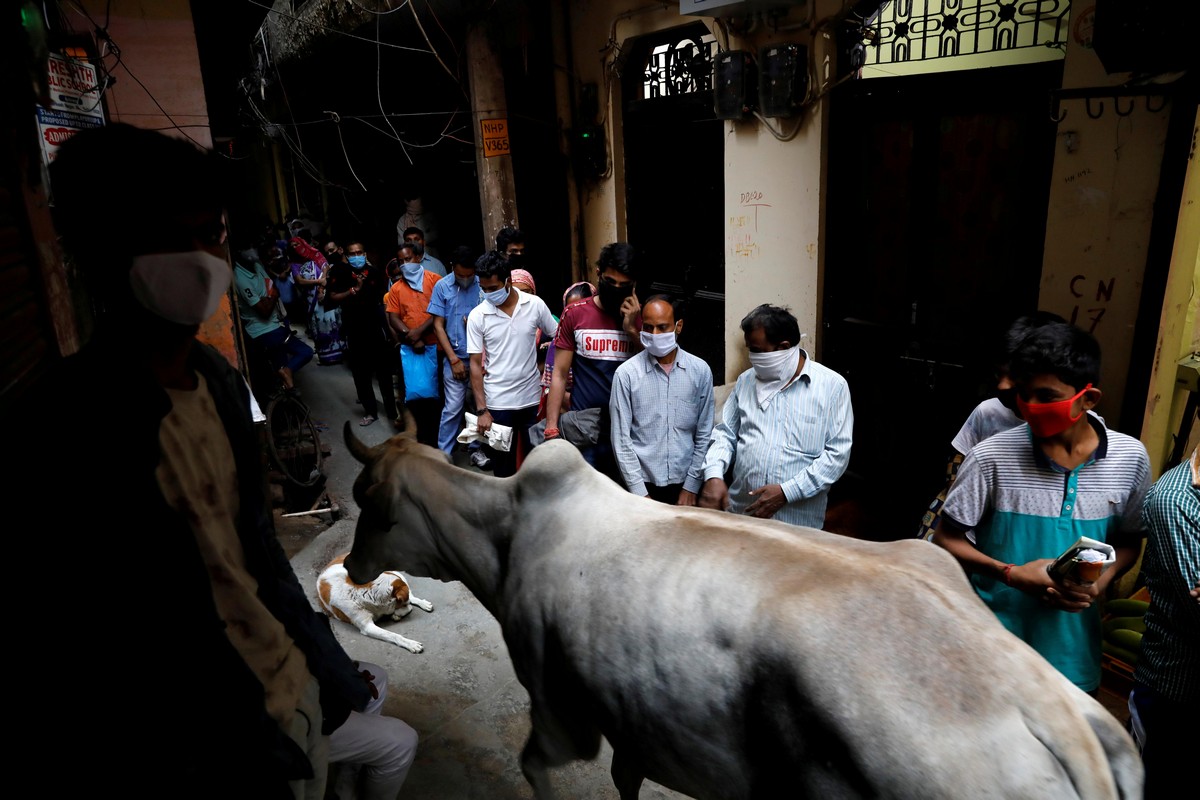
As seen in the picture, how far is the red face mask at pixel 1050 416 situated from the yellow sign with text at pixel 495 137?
241 inches

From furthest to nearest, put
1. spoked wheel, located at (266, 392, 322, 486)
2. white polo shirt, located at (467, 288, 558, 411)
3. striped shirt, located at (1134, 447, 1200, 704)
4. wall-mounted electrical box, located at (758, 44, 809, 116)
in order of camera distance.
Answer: spoked wheel, located at (266, 392, 322, 486)
white polo shirt, located at (467, 288, 558, 411)
wall-mounted electrical box, located at (758, 44, 809, 116)
striped shirt, located at (1134, 447, 1200, 704)

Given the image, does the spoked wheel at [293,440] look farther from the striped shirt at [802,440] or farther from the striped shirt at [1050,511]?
the striped shirt at [1050,511]

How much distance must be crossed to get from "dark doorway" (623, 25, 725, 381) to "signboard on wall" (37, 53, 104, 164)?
14.5 ft

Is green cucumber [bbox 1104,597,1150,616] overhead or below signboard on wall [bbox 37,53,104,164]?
below

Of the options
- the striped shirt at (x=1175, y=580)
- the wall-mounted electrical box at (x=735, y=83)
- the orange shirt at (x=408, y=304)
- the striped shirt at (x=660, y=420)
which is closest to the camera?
the striped shirt at (x=1175, y=580)

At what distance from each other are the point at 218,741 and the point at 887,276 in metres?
5.13

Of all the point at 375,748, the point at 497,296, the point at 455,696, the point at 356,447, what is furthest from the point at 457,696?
the point at 497,296

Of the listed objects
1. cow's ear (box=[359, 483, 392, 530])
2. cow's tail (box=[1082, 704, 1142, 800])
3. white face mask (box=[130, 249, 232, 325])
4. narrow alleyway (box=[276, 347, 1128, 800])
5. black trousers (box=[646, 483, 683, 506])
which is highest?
white face mask (box=[130, 249, 232, 325])

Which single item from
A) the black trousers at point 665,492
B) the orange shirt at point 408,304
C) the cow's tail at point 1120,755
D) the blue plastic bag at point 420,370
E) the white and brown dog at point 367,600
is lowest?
the white and brown dog at point 367,600

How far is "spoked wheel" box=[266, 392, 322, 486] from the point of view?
663cm

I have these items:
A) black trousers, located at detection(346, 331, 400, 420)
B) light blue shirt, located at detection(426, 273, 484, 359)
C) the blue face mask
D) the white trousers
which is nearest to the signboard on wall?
the blue face mask

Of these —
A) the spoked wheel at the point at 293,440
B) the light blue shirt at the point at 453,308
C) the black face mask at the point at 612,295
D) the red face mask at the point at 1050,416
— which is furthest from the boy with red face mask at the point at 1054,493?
the spoked wheel at the point at 293,440

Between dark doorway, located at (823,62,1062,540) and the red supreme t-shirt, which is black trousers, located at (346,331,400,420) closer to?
the red supreme t-shirt

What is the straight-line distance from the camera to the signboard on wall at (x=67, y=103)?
14.0ft
